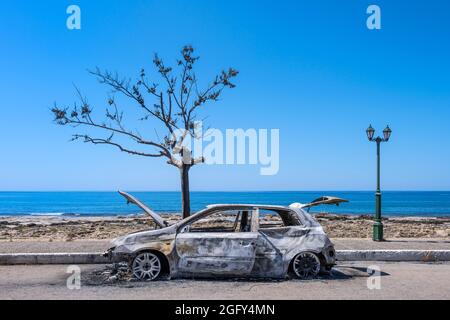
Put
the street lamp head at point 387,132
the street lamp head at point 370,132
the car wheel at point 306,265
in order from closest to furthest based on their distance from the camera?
the car wheel at point 306,265
the street lamp head at point 387,132
the street lamp head at point 370,132

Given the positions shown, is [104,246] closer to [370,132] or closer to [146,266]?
[146,266]

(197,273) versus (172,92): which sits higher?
(172,92)

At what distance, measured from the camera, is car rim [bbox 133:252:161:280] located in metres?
8.91

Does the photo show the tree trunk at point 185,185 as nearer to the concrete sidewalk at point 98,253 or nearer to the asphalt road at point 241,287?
the concrete sidewalk at point 98,253

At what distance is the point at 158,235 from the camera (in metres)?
8.99

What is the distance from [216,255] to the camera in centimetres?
896

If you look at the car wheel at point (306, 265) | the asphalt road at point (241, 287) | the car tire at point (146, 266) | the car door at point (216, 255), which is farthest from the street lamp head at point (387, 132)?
the car tire at point (146, 266)

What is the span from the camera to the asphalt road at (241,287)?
25.1 ft

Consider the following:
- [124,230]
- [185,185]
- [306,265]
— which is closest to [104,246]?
[185,185]

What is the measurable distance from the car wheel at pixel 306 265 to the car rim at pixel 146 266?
263 centimetres

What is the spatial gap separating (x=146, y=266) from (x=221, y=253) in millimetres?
1449
